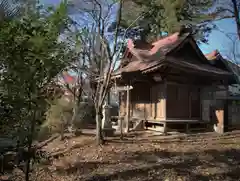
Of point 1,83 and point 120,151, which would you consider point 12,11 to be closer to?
point 1,83

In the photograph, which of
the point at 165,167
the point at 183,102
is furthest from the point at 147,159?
the point at 183,102

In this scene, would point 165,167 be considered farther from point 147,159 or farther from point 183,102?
point 183,102

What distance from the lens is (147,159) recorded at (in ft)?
26.0

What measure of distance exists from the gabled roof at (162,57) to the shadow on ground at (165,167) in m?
4.64

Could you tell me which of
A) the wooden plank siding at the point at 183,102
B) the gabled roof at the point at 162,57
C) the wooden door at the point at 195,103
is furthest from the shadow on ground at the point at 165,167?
the wooden door at the point at 195,103

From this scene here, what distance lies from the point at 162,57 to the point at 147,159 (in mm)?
5429

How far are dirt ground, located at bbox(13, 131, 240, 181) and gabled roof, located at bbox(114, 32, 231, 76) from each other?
330cm

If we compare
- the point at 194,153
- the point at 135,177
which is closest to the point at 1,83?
the point at 135,177

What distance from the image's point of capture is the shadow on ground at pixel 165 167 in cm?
627

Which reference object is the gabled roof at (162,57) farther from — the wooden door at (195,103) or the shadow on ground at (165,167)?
the shadow on ground at (165,167)

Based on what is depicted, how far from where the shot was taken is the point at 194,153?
8578mm

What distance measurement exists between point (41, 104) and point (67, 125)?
9364 mm

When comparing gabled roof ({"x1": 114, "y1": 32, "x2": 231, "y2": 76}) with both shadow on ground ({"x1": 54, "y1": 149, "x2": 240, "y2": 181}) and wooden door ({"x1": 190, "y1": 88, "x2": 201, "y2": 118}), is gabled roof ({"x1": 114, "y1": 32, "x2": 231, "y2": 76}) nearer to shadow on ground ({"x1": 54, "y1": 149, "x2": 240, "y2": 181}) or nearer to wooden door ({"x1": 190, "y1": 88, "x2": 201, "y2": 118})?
wooden door ({"x1": 190, "y1": 88, "x2": 201, "y2": 118})

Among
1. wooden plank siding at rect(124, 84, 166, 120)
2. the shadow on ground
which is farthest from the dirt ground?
wooden plank siding at rect(124, 84, 166, 120)
